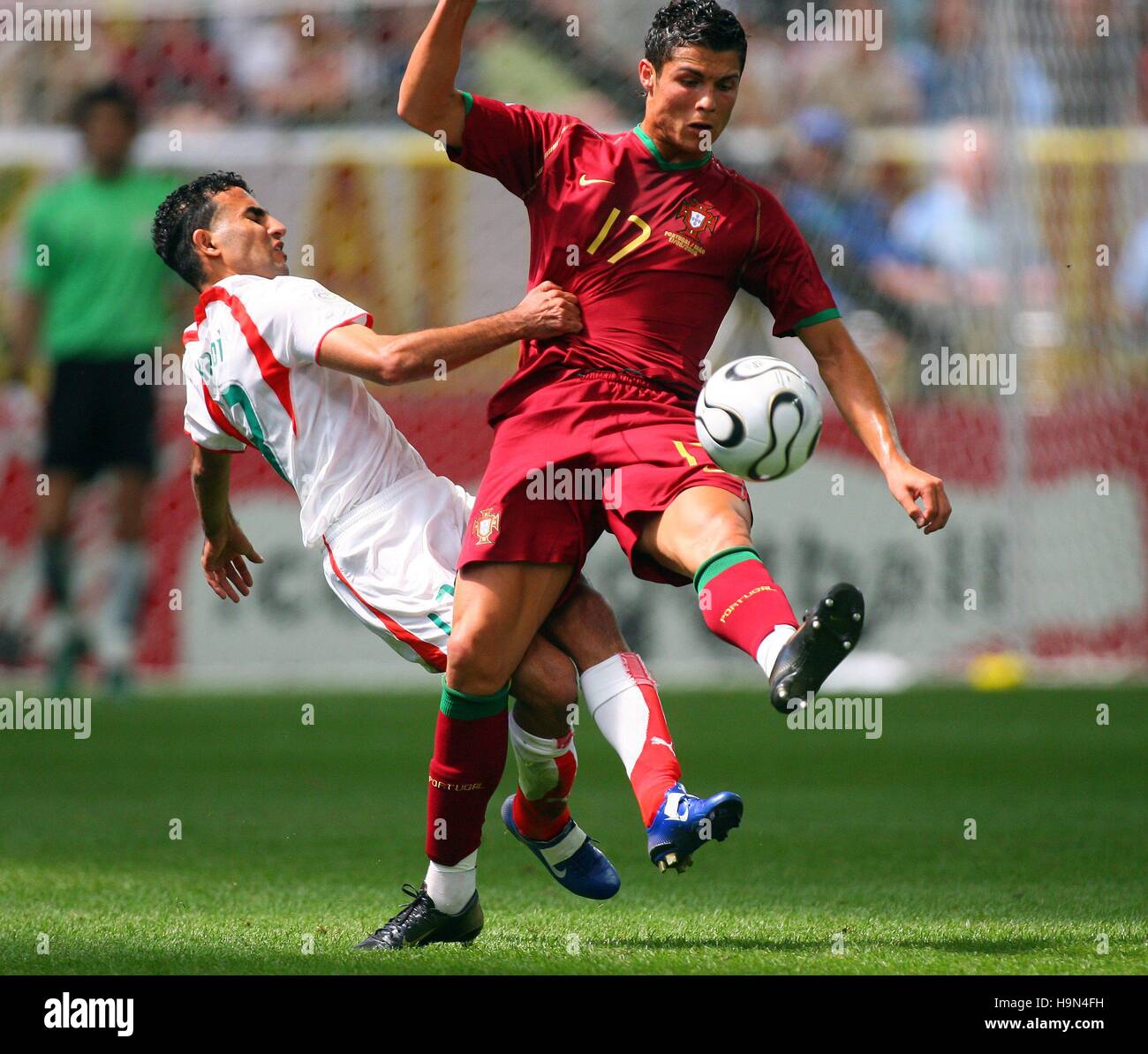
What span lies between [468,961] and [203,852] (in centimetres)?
204

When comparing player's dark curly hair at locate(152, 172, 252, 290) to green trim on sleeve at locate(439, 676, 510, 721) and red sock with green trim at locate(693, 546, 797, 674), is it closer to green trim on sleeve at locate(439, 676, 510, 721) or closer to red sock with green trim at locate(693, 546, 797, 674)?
green trim on sleeve at locate(439, 676, 510, 721)

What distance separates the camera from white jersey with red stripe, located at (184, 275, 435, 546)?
4441mm

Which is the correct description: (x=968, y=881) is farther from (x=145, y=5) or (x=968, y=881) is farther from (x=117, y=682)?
(x=145, y=5)

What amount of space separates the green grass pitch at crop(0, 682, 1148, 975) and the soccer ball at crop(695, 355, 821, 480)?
1.07m

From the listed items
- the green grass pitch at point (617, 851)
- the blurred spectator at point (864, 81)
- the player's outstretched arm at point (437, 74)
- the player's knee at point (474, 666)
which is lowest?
the green grass pitch at point (617, 851)

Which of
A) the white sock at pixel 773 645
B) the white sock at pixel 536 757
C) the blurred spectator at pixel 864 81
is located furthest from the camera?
the blurred spectator at pixel 864 81

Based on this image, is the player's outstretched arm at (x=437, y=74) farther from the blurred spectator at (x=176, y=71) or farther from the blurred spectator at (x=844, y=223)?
the blurred spectator at (x=176, y=71)

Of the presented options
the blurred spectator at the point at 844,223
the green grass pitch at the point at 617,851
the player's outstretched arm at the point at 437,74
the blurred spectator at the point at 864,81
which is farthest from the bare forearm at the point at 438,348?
the blurred spectator at the point at 864,81

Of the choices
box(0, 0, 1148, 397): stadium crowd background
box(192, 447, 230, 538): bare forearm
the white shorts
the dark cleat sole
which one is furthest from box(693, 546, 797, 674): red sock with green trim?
box(0, 0, 1148, 397): stadium crowd background

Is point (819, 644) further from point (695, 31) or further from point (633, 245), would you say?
point (695, 31)

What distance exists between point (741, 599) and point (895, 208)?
948cm

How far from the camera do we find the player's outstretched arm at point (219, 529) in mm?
4918

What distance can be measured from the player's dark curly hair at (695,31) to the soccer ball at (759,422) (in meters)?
0.80

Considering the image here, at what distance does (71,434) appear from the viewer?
10.4m
